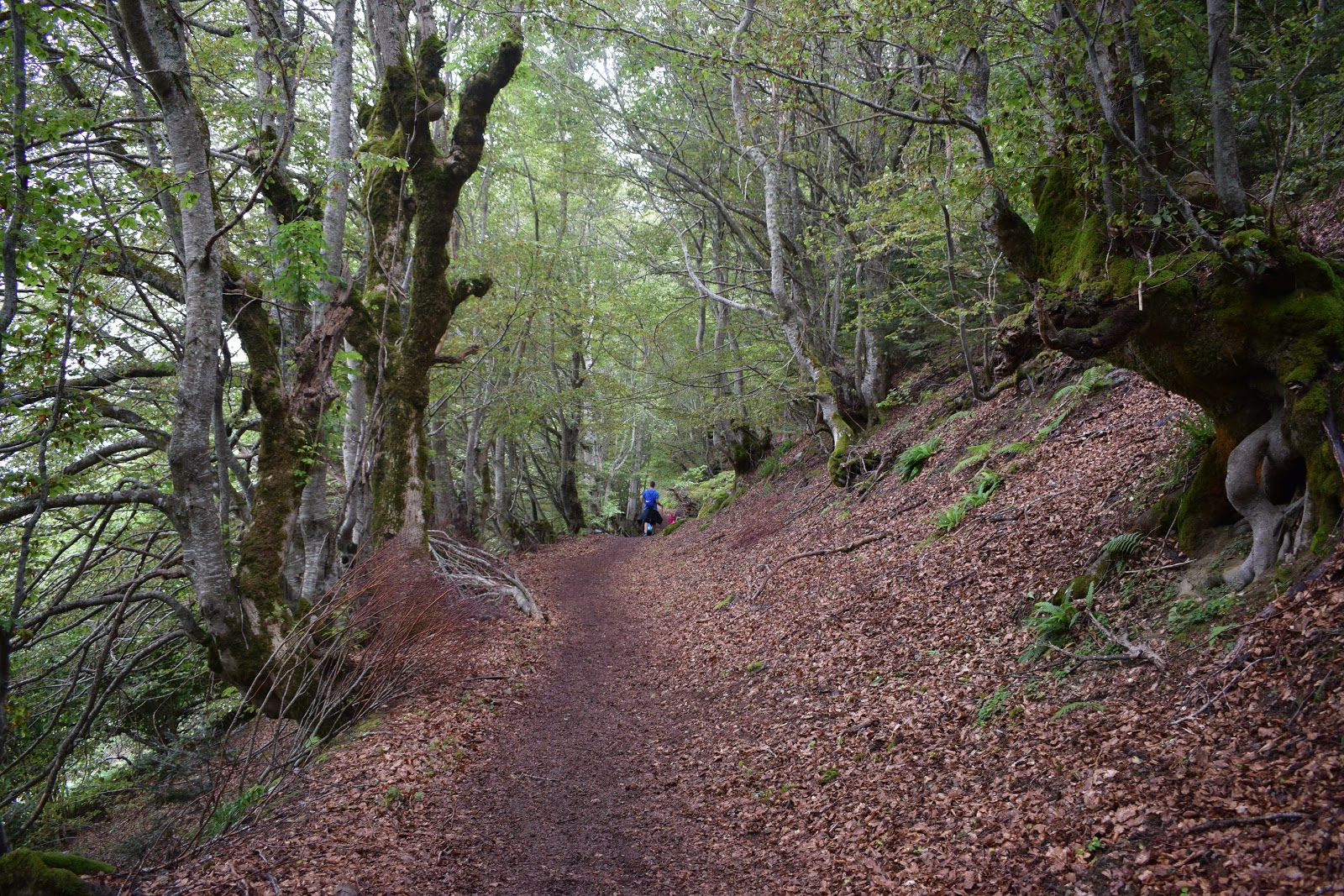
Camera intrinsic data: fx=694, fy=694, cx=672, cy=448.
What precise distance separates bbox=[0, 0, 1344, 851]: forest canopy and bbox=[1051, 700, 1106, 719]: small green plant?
1226 millimetres

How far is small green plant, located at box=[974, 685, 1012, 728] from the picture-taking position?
15.6 feet

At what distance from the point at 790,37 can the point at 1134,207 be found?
356cm

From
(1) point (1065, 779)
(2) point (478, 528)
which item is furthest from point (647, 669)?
(2) point (478, 528)

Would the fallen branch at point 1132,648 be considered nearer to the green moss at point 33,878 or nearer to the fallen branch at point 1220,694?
the fallen branch at point 1220,694

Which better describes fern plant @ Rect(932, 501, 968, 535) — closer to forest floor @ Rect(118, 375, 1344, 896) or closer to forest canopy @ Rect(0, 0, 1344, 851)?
forest floor @ Rect(118, 375, 1344, 896)

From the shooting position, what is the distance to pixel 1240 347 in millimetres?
4281

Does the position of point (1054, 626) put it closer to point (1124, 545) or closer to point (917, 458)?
point (1124, 545)

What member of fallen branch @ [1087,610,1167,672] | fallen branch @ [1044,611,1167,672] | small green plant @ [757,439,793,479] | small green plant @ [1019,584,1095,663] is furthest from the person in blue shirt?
fallen branch @ [1087,610,1167,672]

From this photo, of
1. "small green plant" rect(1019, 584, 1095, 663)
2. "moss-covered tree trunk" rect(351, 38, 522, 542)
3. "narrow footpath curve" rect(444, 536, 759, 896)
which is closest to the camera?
"narrow footpath curve" rect(444, 536, 759, 896)

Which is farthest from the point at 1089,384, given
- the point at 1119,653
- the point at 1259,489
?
the point at 1119,653

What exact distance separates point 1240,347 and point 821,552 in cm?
630

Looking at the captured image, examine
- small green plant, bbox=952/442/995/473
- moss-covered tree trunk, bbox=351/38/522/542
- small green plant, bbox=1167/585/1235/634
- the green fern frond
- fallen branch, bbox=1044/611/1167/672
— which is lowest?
fallen branch, bbox=1044/611/1167/672

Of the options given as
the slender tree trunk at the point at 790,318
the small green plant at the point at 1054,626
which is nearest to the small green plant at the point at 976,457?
the slender tree trunk at the point at 790,318

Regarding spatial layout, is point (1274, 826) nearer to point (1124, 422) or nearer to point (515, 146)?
point (1124, 422)
